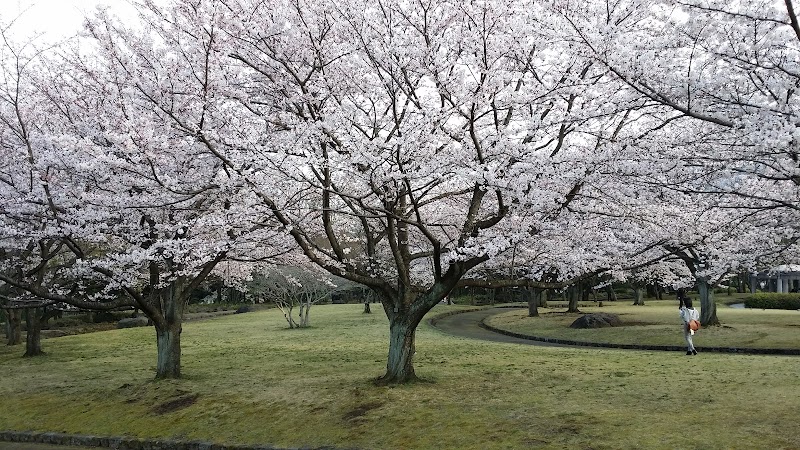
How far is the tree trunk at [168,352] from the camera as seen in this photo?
1430 cm

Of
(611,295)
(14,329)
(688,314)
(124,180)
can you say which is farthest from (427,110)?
(611,295)

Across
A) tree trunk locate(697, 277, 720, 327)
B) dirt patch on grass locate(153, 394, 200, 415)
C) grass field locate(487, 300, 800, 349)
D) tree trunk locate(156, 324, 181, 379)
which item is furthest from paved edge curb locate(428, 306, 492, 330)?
dirt patch on grass locate(153, 394, 200, 415)

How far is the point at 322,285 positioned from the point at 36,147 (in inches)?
853

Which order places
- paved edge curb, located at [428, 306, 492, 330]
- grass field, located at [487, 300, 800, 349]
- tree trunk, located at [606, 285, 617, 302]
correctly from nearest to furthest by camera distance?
grass field, located at [487, 300, 800, 349] → paved edge curb, located at [428, 306, 492, 330] → tree trunk, located at [606, 285, 617, 302]

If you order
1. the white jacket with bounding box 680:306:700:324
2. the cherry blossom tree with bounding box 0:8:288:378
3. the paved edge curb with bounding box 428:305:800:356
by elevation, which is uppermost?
the cherry blossom tree with bounding box 0:8:288:378

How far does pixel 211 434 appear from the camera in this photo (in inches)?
397

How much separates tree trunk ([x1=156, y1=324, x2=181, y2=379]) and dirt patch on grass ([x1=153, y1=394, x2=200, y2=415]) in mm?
2277

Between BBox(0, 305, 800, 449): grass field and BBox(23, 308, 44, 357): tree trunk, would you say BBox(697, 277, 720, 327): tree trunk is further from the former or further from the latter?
BBox(23, 308, 44, 357): tree trunk

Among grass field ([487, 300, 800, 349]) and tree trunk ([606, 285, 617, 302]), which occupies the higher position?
tree trunk ([606, 285, 617, 302])

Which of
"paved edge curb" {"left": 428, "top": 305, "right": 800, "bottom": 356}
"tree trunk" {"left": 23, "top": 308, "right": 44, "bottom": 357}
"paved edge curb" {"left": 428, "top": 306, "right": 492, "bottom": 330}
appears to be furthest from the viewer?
"paved edge curb" {"left": 428, "top": 306, "right": 492, "bottom": 330}

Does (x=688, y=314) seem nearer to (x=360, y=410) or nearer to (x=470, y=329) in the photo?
(x=360, y=410)

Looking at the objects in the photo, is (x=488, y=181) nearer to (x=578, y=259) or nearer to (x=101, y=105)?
(x=578, y=259)

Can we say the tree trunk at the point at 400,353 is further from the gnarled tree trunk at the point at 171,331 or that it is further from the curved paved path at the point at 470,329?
the curved paved path at the point at 470,329

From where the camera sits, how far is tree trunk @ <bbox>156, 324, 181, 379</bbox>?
1430cm
